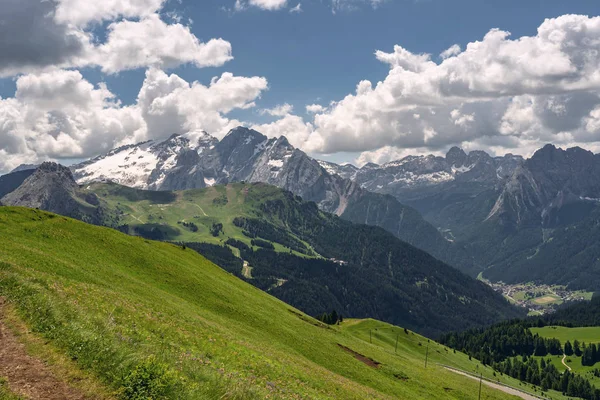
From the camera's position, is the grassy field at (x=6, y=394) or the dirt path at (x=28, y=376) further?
the dirt path at (x=28, y=376)

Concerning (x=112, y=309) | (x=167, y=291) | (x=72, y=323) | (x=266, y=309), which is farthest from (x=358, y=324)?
(x=72, y=323)

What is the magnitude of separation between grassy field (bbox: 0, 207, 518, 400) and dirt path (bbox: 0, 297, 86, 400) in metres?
1.27

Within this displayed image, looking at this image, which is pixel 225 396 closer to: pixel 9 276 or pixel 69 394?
pixel 69 394

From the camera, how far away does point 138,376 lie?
58.7 feet

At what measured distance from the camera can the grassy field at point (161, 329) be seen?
21.1 meters

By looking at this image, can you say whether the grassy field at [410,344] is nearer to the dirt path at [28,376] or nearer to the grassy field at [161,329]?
the grassy field at [161,329]

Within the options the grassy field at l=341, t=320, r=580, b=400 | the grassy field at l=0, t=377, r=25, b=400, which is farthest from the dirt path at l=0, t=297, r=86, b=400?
the grassy field at l=341, t=320, r=580, b=400

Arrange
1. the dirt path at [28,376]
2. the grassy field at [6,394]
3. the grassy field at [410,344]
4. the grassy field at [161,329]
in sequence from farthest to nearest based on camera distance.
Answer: the grassy field at [410,344] < the grassy field at [161,329] < the dirt path at [28,376] < the grassy field at [6,394]

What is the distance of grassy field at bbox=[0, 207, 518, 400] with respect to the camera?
21.1 metres

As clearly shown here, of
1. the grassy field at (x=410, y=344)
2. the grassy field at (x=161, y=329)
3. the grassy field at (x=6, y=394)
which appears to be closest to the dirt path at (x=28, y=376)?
the grassy field at (x=6, y=394)

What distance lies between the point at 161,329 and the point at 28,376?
17.0 metres

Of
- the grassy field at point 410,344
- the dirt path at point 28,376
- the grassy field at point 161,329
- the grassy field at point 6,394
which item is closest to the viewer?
the grassy field at point 6,394

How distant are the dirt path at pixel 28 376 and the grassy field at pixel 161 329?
127cm

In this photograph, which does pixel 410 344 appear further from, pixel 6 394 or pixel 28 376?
pixel 6 394
